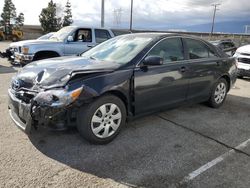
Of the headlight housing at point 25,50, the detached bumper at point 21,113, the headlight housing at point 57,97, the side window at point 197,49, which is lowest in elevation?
the detached bumper at point 21,113

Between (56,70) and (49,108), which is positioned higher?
(56,70)

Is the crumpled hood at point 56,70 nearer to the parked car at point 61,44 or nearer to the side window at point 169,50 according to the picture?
the side window at point 169,50

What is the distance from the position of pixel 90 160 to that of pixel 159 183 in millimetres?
923

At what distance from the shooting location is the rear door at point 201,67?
485 cm

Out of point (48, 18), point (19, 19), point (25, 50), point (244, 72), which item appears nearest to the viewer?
point (25, 50)

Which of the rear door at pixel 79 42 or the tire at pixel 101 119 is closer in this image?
the tire at pixel 101 119

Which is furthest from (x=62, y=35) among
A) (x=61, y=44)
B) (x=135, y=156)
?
(x=135, y=156)

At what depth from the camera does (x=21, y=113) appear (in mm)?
3418

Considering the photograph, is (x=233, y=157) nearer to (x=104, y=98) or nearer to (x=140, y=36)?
(x=104, y=98)

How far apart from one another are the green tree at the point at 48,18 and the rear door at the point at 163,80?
4542cm

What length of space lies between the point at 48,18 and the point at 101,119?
46662 mm

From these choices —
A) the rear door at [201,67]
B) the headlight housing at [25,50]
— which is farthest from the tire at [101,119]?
the headlight housing at [25,50]

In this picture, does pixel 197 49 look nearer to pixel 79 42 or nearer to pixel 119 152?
pixel 119 152

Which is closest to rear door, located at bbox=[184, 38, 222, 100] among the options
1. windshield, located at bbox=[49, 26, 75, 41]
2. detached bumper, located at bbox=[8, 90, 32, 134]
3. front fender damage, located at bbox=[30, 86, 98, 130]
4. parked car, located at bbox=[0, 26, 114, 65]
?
front fender damage, located at bbox=[30, 86, 98, 130]
